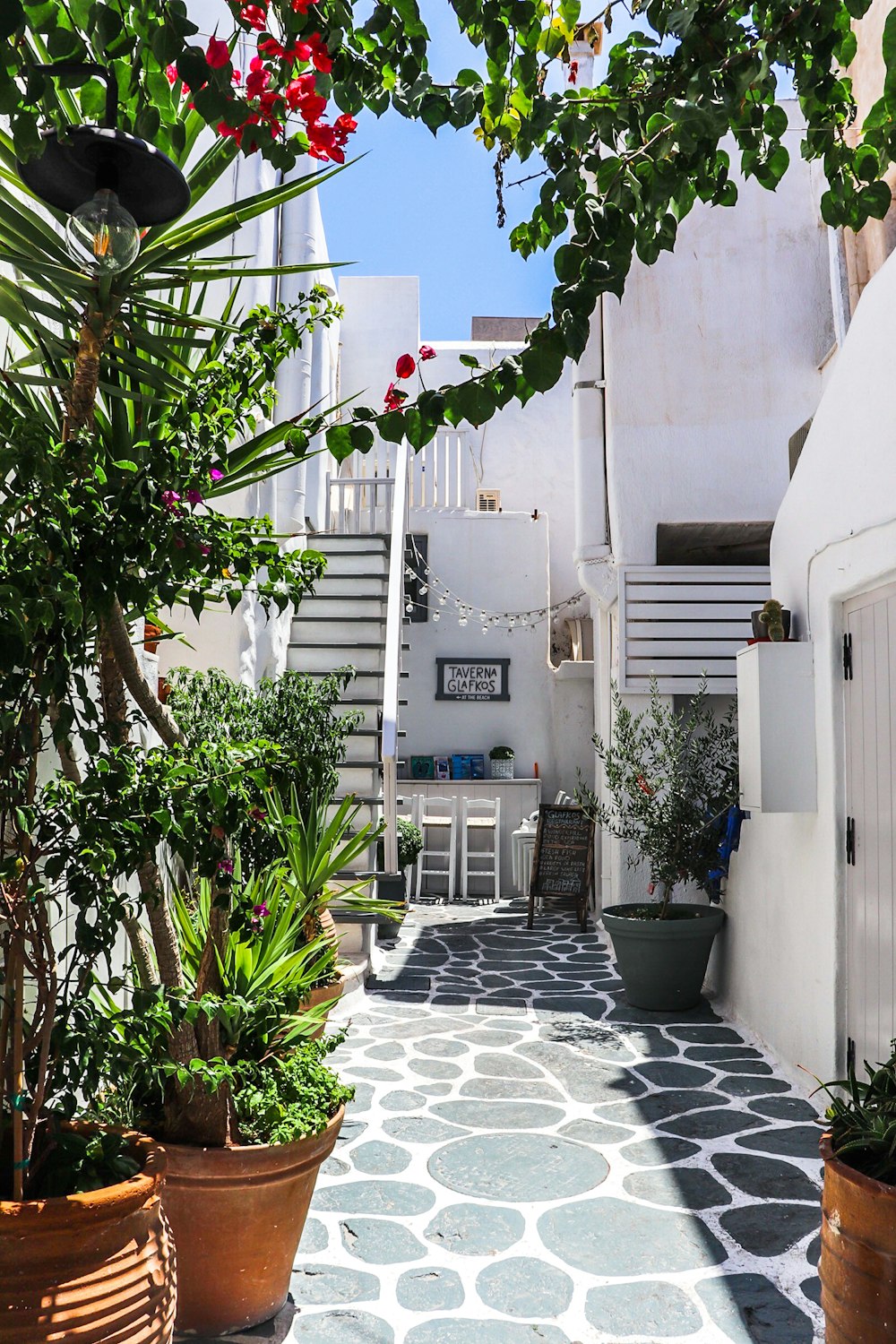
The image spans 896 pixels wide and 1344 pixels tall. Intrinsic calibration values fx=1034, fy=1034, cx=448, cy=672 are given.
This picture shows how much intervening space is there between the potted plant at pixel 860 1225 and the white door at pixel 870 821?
1.45 metres

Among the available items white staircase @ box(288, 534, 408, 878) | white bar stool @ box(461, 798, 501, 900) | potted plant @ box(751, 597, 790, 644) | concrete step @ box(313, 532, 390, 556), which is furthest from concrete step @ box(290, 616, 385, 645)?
potted plant @ box(751, 597, 790, 644)

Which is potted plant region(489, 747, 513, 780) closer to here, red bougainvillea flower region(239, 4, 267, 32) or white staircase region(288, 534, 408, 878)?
white staircase region(288, 534, 408, 878)

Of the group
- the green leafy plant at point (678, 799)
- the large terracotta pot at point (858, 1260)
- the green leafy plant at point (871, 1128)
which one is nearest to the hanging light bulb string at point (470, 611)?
the green leafy plant at point (678, 799)

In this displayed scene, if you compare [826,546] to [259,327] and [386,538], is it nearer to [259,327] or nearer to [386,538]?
[259,327]

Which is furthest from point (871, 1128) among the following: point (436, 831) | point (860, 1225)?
point (436, 831)

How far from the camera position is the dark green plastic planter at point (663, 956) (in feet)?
18.2

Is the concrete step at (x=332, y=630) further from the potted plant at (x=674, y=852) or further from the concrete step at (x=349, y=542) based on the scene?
the potted plant at (x=674, y=852)

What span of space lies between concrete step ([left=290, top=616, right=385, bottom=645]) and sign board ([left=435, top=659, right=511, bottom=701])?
3.47m

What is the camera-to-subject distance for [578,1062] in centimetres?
489

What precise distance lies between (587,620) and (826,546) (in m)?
7.25

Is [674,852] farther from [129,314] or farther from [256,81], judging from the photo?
[256,81]

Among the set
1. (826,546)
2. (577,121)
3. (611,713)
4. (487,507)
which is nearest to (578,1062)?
(826,546)

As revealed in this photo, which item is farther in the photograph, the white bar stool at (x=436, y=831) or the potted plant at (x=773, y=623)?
the white bar stool at (x=436, y=831)

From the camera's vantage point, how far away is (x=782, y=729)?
175 inches
